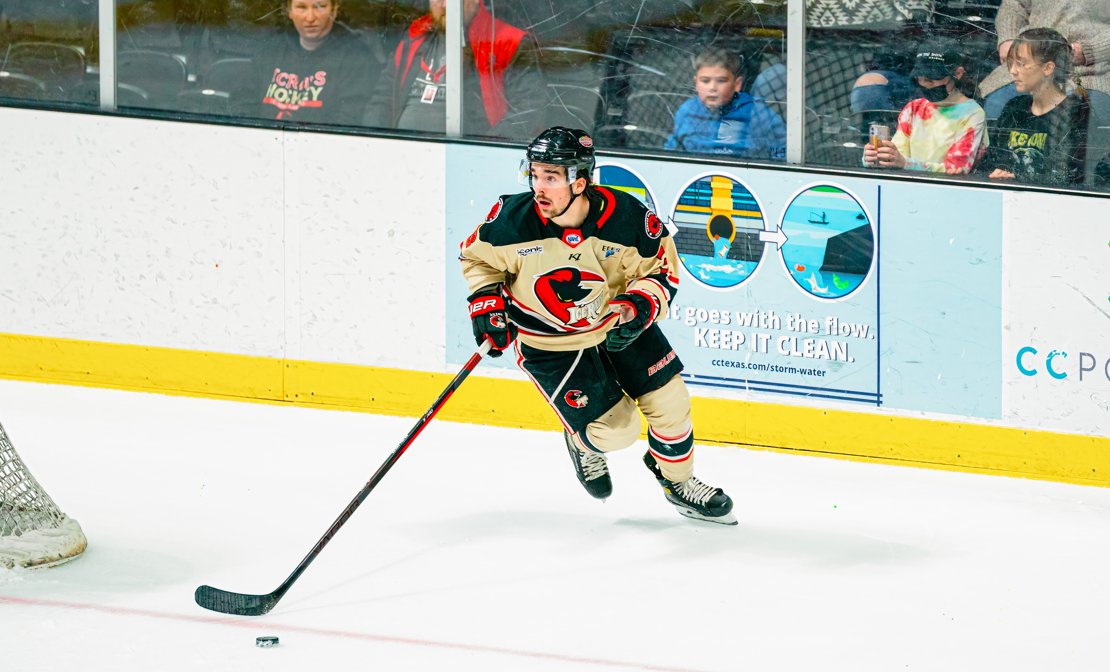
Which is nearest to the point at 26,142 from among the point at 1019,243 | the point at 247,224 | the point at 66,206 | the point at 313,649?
the point at 66,206

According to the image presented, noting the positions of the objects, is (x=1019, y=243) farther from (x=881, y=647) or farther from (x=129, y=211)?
(x=129, y=211)

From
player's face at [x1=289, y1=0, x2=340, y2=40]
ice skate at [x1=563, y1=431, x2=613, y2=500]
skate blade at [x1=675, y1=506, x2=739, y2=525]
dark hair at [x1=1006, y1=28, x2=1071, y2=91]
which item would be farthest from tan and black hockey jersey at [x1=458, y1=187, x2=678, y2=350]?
player's face at [x1=289, y1=0, x2=340, y2=40]

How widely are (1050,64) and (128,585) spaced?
3.03 m

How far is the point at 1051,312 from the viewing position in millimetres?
4754

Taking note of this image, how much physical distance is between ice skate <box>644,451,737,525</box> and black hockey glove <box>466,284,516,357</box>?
25.5 inches

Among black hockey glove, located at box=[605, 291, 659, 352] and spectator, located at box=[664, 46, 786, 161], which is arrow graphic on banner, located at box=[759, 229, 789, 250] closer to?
spectator, located at box=[664, 46, 786, 161]

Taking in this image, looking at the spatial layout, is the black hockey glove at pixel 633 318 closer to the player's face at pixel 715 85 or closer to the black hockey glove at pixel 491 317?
the black hockey glove at pixel 491 317

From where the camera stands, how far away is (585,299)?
4.13 m

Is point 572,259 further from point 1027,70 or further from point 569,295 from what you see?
point 1027,70

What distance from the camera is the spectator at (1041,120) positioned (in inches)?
190

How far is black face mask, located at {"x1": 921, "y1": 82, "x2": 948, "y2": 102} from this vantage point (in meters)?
4.98

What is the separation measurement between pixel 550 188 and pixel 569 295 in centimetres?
31

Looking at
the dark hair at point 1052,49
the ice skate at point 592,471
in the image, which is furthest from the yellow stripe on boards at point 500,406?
the dark hair at point 1052,49

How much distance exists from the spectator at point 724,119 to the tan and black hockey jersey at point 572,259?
3.72 feet
